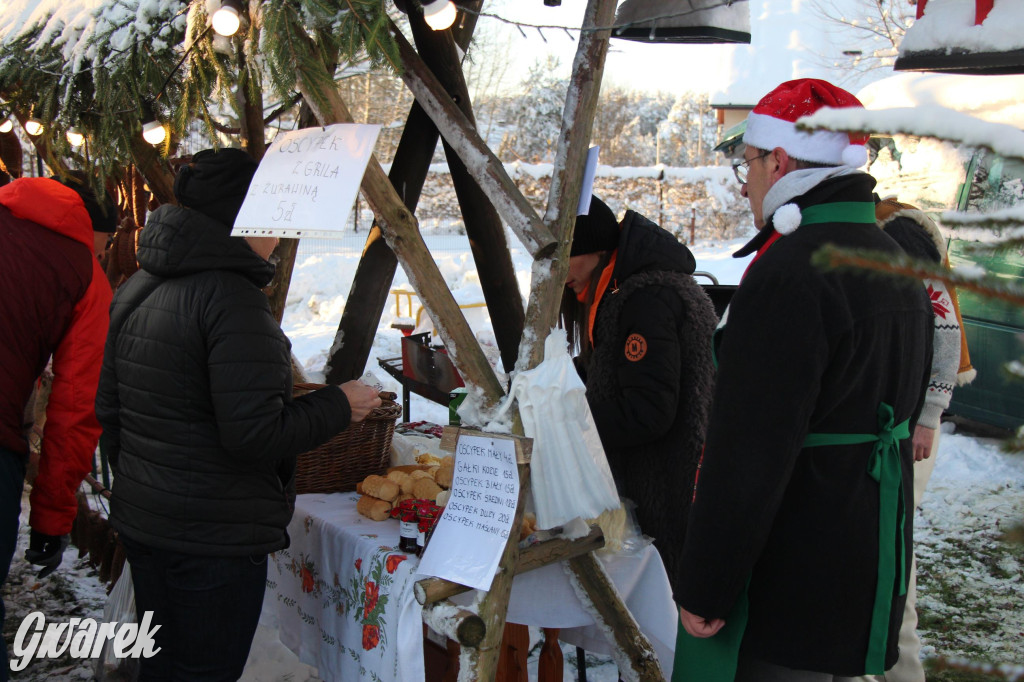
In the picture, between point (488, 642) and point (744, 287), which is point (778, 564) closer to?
point (744, 287)

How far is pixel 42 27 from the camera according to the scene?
3373 millimetres

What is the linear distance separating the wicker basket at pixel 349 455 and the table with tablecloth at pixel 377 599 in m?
0.09

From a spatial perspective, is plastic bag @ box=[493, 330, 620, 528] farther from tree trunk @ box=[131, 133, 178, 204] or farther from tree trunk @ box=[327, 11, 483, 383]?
tree trunk @ box=[131, 133, 178, 204]

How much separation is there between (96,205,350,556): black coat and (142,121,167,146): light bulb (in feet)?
3.28

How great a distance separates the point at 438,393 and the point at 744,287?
1.88m

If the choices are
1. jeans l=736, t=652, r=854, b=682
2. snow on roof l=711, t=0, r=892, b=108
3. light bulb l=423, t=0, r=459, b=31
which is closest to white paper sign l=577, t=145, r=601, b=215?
light bulb l=423, t=0, r=459, b=31

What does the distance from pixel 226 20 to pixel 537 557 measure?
1601 millimetres

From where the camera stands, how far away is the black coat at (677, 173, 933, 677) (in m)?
1.40

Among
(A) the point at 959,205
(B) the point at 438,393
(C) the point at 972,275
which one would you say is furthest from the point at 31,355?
(A) the point at 959,205

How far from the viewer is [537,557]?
199 centimetres

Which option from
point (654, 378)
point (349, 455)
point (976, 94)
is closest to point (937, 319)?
point (654, 378)

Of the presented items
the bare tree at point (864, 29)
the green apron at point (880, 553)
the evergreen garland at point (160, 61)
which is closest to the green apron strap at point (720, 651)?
the green apron at point (880, 553)

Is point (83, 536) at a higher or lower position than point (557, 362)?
lower

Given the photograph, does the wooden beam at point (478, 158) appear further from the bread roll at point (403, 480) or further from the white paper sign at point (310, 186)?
the bread roll at point (403, 480)
